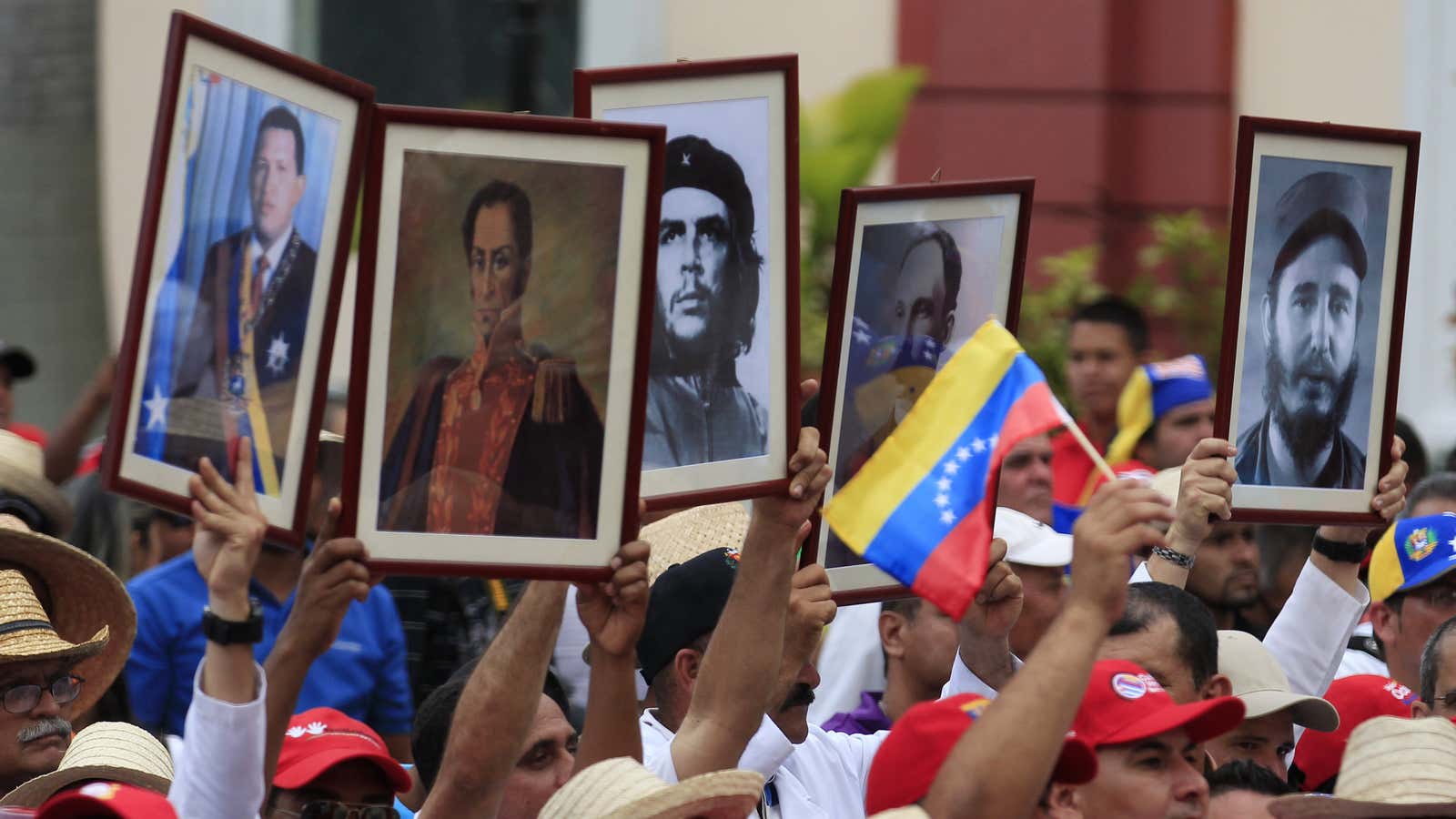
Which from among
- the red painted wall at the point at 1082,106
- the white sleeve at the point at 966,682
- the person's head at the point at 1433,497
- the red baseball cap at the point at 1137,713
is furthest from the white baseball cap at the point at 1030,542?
the red painted wall at the point at 1082,106

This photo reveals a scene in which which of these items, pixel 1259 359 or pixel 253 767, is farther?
pixel 1259 359

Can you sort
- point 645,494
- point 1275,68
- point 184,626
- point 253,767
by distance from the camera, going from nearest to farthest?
1. point 253,767
2. point 645,494
3. point 184,626
4. point 1275,68

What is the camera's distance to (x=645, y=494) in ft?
14.3

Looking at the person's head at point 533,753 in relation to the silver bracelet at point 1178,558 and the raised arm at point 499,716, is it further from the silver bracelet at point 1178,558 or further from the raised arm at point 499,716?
the silver bracelet at point 1178,558

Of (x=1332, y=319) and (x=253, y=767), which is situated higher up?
(x=1332, y=319)

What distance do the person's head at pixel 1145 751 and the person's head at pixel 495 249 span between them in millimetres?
1232

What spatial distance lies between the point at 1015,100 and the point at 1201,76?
1019 millimetres

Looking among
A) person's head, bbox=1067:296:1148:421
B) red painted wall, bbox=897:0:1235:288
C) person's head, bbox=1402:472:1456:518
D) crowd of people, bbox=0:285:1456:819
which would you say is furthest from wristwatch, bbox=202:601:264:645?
red painted wall, bbox=897:0:1235:288

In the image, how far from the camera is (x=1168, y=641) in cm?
488

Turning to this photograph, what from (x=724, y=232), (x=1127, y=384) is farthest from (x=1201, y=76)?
(x=724, y=232)

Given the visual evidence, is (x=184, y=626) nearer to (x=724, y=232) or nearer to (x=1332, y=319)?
(x=724, y=232)

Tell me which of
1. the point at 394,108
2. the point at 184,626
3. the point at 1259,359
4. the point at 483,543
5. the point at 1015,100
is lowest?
the point at 184,626

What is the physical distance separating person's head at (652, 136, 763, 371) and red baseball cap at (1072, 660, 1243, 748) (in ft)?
3.02

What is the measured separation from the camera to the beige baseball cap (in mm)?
5078
